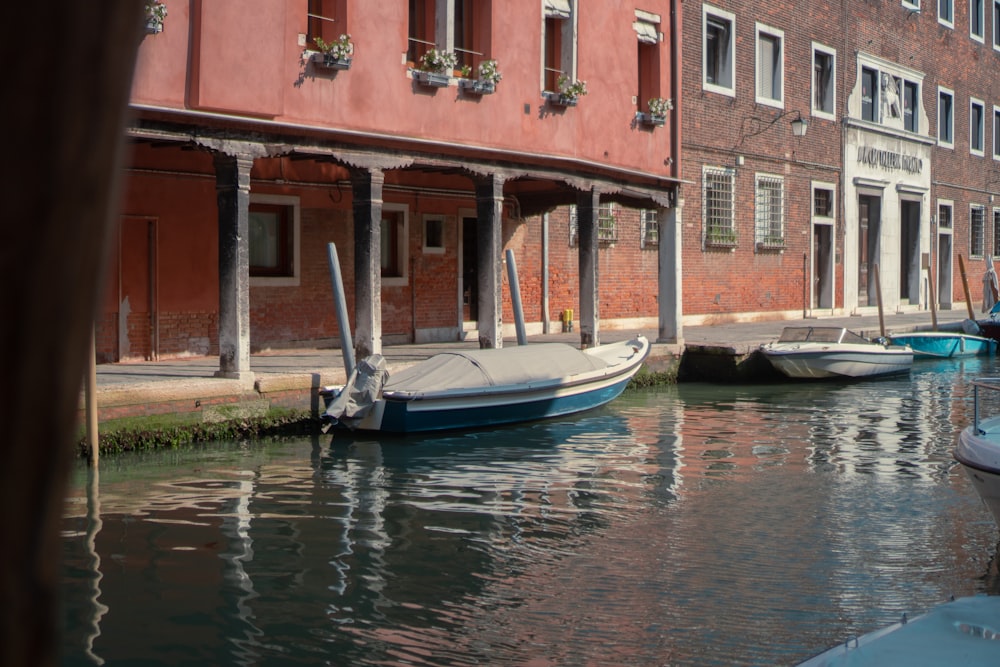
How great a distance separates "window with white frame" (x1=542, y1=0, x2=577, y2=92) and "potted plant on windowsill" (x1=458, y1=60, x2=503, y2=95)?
5.07ft

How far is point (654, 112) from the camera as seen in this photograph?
19.0 metres

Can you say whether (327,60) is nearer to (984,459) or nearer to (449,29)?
(449,29)

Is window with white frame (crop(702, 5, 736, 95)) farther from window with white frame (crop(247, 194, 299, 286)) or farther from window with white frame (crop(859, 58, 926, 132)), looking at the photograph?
window with white frame (crop(247, 194, 299, 286))

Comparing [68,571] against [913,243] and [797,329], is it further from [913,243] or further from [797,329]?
[913,243]

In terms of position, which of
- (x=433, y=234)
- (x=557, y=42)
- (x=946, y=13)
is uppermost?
(x=946, y=13)

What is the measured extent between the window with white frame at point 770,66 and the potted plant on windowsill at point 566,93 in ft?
31.8

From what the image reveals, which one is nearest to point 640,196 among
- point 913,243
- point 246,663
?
point 246,663

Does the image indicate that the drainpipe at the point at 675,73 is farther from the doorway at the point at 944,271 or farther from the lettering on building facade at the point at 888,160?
the doorway at the point at 944,271

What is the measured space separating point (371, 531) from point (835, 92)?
22.8 metres

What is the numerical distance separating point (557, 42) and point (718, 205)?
7.88 metres

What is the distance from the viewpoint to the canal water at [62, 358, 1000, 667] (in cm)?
594

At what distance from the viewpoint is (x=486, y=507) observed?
30.6 feet

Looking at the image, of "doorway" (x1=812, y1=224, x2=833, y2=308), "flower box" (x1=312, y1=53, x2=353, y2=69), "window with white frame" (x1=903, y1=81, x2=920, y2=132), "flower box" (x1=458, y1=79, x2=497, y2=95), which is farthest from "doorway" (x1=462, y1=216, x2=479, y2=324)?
"window with white frame" (x1=903, y1=81, x2=920, y2=132)

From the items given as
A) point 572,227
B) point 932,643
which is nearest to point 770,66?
point 572,227
